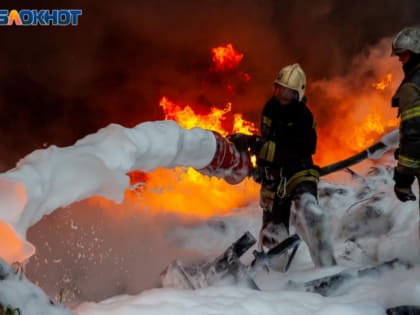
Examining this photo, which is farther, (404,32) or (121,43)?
(121,43)

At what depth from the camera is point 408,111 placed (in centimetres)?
413

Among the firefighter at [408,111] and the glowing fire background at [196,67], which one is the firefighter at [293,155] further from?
the glowing fire background at [196,67]

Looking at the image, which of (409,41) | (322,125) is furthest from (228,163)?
(322,125)

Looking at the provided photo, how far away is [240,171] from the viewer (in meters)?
5.56

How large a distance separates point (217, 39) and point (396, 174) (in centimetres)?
894

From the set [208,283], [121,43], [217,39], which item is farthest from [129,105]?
[208,283]

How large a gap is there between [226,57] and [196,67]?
76 centimetres

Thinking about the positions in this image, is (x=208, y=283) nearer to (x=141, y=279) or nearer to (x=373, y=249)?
(x=141, y=279)

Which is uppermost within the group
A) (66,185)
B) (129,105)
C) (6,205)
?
(129,105)

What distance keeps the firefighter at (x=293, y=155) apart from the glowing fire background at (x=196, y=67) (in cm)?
Result: 476

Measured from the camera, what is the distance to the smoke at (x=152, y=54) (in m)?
11.7

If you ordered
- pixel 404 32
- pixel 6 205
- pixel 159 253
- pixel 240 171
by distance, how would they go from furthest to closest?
pixel 159 253 < pixel 240 171 < pixel 404 32 < pixel 6 205

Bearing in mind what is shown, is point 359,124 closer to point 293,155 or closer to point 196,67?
point 196,67

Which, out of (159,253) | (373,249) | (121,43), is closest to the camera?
(373,249)
